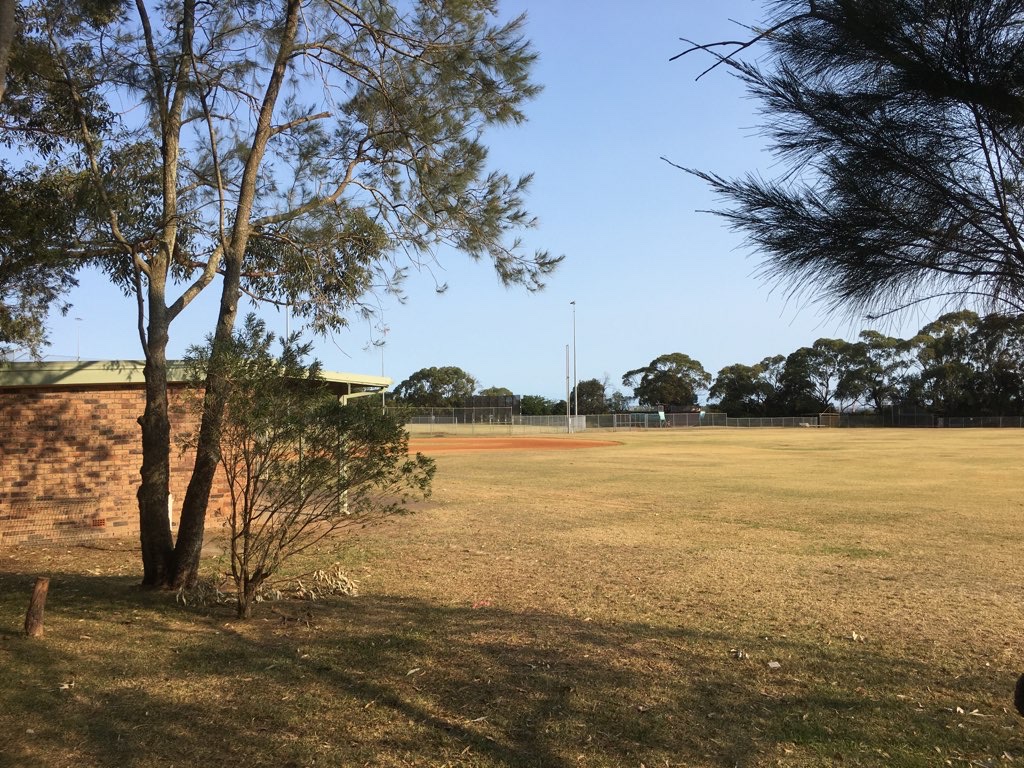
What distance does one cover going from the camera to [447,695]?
495 centimetres

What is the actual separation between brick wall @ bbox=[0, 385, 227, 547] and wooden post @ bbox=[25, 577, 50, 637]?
448 cm

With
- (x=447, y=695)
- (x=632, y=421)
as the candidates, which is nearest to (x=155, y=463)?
(x=447, y=695)

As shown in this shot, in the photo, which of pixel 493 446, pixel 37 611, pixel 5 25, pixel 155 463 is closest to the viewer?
pixel 5 25

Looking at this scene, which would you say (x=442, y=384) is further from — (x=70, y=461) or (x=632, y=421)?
(x=70, y=461)

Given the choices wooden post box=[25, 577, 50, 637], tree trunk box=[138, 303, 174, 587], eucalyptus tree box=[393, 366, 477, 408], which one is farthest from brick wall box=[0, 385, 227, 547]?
eucalyptus tree box=[393, 366, 477, 408]

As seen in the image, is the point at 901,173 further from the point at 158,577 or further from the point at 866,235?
the point at 158,577

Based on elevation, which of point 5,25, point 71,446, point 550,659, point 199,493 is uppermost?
point 5,25

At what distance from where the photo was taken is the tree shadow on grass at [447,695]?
4.13 m

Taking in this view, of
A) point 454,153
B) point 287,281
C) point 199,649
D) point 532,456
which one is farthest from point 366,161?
point 532,456

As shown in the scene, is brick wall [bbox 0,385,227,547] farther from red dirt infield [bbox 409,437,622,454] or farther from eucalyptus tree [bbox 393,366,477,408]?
eucalyptus tree [bbox 393,366,477,408]

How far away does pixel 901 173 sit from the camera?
368 centimetres

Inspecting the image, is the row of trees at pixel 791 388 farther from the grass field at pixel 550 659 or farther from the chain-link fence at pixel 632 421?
the grass field at pixel 550 659

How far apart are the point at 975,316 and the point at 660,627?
3765 millimetres

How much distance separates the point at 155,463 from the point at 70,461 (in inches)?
172
